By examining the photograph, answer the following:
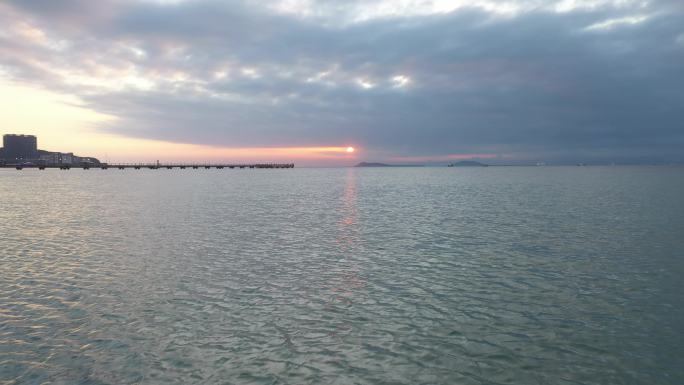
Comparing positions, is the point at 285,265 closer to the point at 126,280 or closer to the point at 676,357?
the point at 126,280

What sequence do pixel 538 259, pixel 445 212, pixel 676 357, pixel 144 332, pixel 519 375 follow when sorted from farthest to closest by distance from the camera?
pixel 445 212, pixel 538 259, pixel 144 332, pixel 676 357, pixel 519 375

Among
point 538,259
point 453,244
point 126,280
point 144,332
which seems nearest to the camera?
point 144,332

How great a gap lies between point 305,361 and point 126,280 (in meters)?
14.7

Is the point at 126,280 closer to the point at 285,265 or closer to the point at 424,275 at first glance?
the point at 285,265

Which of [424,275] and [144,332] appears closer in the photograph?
[144,332]

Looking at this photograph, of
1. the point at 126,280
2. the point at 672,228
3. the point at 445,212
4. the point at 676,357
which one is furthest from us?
the point at 445,212

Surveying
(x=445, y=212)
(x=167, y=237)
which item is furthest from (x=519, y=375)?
(x=445, y=212)

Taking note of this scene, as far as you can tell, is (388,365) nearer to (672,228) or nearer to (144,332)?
(144,332)

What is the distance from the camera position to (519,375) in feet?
45.2

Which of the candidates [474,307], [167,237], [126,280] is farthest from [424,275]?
[167,237]

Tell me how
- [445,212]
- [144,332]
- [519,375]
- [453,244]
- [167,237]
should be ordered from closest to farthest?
1. [519,375]
2. [144,332]
3. [453,244]
4. [167,237]
5. [445,212]

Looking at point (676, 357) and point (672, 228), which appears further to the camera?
point (672, 228)

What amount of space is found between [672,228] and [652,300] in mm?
29459

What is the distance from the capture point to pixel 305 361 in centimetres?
1462
